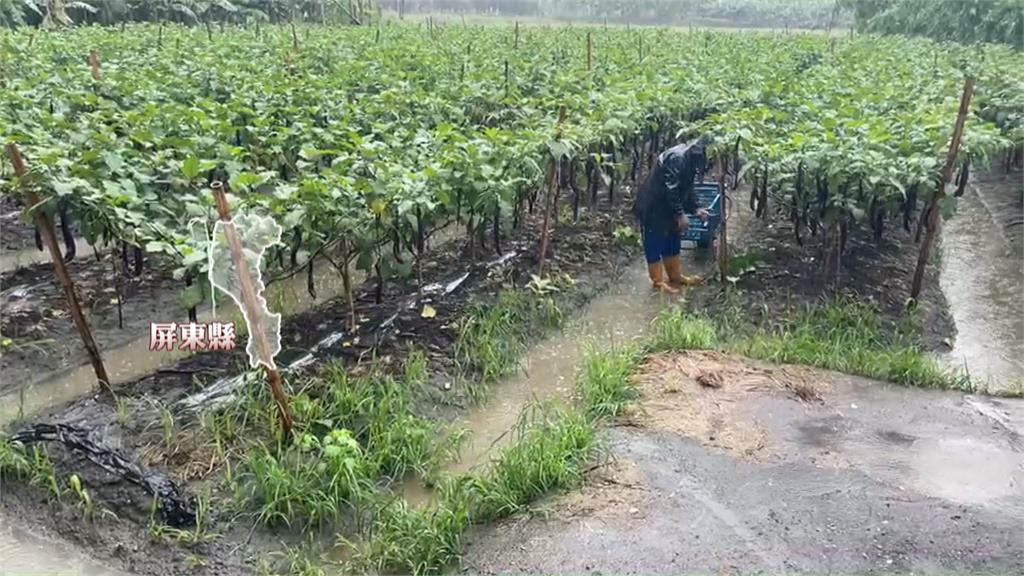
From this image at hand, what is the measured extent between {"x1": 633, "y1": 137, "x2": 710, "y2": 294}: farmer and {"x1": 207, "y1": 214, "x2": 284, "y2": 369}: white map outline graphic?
150 inches

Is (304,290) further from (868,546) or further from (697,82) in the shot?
(697,82)

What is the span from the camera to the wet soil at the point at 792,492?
383 cm

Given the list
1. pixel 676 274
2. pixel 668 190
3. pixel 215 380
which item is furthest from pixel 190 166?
pixel 676 274

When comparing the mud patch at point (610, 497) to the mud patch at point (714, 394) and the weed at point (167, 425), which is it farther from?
the weed at point (167, 425)

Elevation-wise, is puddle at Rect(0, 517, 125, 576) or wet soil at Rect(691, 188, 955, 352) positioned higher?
wet soil at Rect(691, 188, 955, 352)

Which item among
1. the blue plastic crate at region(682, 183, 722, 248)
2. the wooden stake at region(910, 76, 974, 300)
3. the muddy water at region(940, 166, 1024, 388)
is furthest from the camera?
the blue plastic crate at region(682, 183, 722, 248)

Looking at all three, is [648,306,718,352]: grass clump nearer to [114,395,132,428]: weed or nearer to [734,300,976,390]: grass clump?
[734,300,976,390]: grass clump

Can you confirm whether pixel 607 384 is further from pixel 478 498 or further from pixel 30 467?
pixel 30 467

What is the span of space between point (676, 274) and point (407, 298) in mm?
2362

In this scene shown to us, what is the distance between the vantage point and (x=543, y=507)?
419cm

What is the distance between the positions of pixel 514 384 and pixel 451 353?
0.46 metres

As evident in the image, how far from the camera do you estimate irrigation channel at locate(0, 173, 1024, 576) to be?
4.16 meters

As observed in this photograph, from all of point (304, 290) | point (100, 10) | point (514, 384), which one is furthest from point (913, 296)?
point (100, 10)

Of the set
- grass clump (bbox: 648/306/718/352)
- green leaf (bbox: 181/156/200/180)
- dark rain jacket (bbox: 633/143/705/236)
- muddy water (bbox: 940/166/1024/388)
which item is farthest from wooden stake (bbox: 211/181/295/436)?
muddy water (bbox: 940/166/1024/388)
